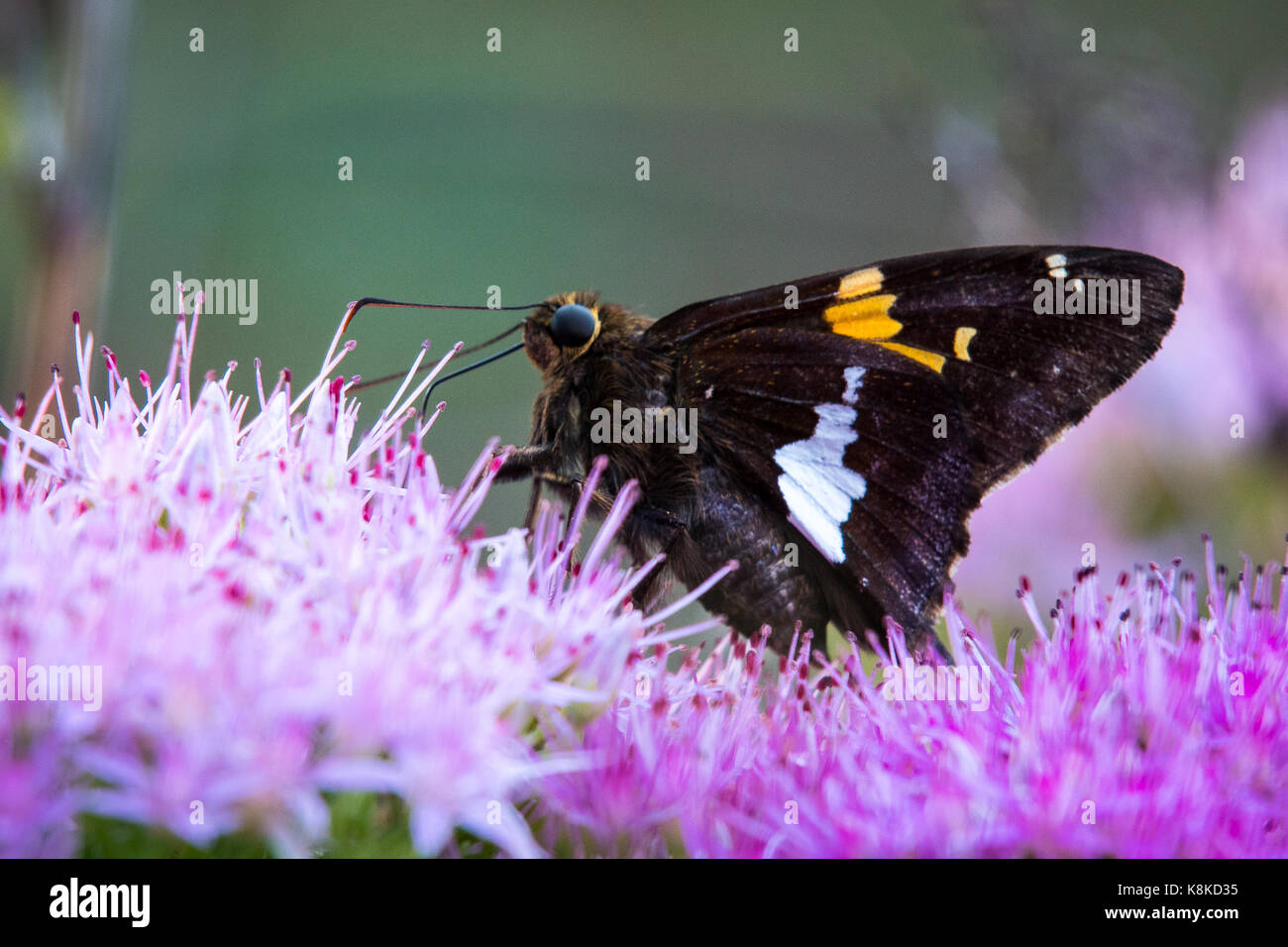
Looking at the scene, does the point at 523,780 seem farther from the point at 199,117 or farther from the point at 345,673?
the point at 199,117

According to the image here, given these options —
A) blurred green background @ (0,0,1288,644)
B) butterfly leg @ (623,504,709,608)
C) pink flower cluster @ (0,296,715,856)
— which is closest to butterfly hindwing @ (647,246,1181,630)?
butterfly leg @ (623,504,709,608)

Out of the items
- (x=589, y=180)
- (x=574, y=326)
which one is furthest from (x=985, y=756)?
(x=589, y=180)

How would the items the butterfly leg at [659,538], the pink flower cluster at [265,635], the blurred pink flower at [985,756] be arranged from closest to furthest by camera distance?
the pink flower cluster at [265,635], the blurred pink flower at [985,756], the butterfly leg at [659,538]

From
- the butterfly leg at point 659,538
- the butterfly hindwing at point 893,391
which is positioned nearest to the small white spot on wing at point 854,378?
the butterfly hindwing at point 893,391

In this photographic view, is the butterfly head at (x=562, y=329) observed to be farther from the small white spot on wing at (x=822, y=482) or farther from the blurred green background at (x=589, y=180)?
the blurred green background at (x=589, y=180)

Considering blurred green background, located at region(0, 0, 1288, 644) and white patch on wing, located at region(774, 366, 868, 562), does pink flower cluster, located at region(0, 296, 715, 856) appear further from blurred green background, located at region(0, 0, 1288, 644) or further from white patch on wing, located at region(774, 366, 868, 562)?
blurred green background, located at region(0, 0, 1288, 644)

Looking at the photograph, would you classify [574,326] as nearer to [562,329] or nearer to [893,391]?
[562,329]
